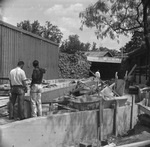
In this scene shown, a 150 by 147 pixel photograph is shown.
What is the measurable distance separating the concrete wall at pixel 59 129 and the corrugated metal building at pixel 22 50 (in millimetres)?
6757

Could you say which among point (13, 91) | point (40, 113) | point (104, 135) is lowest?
point (104, 135)

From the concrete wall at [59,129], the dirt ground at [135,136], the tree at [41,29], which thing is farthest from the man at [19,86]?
the tree at [41,29]

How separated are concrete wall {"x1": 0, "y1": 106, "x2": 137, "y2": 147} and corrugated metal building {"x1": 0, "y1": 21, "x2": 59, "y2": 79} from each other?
22.2 feet

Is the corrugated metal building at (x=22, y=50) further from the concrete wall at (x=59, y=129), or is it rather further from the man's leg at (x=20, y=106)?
the concrete wall at (x=59, y=129)

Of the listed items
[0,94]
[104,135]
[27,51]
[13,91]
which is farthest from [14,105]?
[27,51]

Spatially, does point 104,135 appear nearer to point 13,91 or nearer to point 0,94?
point 13,91

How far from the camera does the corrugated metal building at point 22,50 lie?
11.1 m

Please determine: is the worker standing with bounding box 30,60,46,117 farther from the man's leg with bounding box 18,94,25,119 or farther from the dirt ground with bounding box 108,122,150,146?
the dirt ground with bounding box 108,122,150,146

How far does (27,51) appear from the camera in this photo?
13578mm

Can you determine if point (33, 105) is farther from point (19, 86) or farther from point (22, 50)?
point (22, 50)

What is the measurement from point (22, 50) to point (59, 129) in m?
8.73

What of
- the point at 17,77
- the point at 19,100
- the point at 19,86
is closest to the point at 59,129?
the point at 19,100

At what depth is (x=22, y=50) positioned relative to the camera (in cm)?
1295

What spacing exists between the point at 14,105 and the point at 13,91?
45cm
